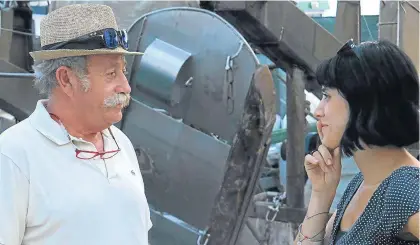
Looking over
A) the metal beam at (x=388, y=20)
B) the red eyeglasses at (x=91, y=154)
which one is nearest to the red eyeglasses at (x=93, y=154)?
the red eyeglasses at (x=91, y=154)

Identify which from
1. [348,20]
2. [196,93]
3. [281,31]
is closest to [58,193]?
[196,93]

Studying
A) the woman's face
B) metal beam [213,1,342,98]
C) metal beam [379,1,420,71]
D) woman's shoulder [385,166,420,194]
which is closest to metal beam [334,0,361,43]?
metal beam [213,1,342,98]

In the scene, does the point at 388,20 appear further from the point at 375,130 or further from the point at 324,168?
the point at 375,130

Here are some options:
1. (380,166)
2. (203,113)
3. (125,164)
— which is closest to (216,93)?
(203,113)

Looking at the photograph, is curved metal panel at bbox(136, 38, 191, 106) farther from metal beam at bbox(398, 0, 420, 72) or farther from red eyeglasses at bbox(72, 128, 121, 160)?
red eyeglasses at bbox(72, 128, 121, 160)

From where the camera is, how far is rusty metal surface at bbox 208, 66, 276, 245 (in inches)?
135

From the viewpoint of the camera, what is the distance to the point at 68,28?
1.80 meters

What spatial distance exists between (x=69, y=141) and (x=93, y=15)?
369 mm

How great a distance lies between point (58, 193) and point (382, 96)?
2.81 feet

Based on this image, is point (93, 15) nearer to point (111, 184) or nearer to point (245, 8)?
point (111, 184)

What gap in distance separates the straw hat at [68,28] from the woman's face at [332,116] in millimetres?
615

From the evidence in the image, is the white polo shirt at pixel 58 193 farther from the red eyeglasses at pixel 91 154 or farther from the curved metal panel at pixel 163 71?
the curved metal panel at pixel 163 71

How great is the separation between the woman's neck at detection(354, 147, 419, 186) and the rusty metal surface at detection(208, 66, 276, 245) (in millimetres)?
1872

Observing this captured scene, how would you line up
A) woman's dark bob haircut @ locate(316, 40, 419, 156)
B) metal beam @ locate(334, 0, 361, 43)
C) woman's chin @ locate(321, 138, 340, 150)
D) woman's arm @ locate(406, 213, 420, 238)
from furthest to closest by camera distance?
metal beam @ locate(334, 0, 361, 43), woman's chin @ locate(321, 138, 340, 150), woman's dark bob haircut @ locate(316, 40, 419, 156), woman's arm @ locate(406, 213, 420, 238)
